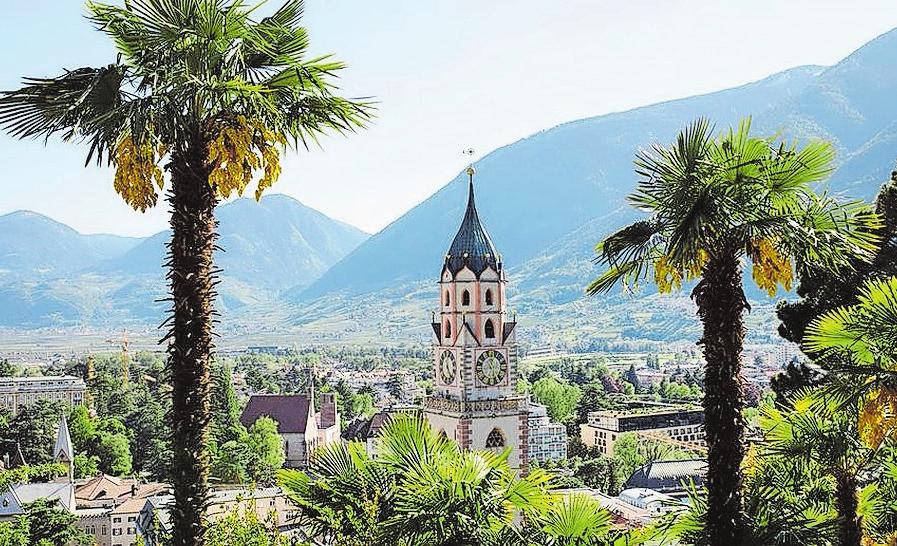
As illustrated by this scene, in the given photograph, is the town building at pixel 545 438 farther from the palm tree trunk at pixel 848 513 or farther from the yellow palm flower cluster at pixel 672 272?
the yellow palm flower cluster at pixel 672 272

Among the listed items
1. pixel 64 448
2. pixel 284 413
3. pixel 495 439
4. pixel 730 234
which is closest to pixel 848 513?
pixel 730 234

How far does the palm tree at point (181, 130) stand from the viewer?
672 cm

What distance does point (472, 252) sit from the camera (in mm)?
25953

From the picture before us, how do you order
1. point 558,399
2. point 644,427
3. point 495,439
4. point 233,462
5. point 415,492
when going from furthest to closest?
point 558,399, point 644,427, point 233,462, point 495,439, point 415,492

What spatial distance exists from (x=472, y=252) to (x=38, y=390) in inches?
2517

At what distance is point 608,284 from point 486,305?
58.0 ft

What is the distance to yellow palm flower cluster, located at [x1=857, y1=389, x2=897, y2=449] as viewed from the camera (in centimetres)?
736

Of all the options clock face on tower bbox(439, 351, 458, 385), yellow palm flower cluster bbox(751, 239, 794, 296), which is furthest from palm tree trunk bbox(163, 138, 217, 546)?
clock face on tower bbox(439, 351, 458, 385)

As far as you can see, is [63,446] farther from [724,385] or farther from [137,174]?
[724,385]

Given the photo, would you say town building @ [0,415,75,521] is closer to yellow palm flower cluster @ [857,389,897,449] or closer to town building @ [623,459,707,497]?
town building @ [623,459,707,497]

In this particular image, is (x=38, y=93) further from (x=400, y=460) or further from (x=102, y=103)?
(x=400, y=460)

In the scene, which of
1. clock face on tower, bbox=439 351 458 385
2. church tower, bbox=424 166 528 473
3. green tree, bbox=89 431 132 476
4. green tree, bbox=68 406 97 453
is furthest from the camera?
green tree, bbox=68 406 97 453

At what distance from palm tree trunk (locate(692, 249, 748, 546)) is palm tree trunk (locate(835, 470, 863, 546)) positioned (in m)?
1.51

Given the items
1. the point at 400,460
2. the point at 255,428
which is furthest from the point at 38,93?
the point at 255,428
